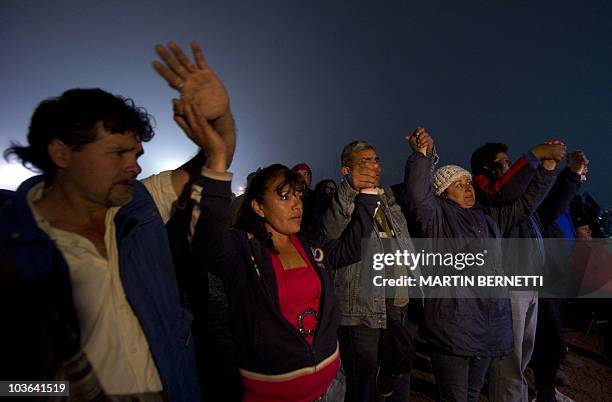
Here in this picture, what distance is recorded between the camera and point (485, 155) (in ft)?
14.2

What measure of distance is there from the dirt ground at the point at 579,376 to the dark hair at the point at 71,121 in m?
4.87

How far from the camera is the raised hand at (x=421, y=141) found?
9.46ft

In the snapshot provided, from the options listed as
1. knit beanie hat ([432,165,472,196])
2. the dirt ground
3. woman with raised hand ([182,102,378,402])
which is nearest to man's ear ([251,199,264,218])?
woman with raised hand ([182,102,378,402])

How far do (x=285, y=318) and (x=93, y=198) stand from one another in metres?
1.35

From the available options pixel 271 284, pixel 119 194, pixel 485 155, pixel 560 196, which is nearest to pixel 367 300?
pixel 271 284

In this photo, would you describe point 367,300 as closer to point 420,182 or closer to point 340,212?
point 340,212

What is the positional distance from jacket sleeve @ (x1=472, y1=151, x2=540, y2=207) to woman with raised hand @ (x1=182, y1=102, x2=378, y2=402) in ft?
7.59

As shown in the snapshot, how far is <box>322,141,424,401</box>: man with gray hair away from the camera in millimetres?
2934

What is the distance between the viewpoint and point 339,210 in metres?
3.22

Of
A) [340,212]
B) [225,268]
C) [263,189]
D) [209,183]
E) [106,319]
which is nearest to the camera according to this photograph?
[106,319]

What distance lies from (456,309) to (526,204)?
1629 mm

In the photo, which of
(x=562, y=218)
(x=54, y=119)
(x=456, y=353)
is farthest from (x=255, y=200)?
→ (x=562, y=218)

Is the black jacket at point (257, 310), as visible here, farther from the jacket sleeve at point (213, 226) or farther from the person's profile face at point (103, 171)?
the person's profile face at point (103, 171)

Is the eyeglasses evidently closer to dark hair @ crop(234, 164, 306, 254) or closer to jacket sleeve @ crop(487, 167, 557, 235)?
dark hair @ crop(234, 164, 306, 254)
